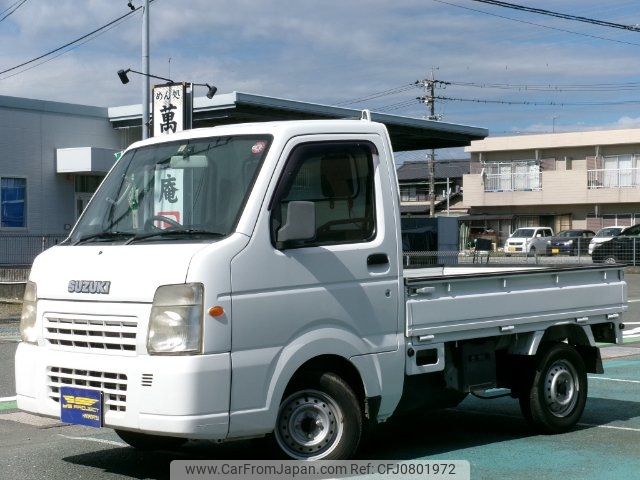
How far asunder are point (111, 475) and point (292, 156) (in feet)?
8.24

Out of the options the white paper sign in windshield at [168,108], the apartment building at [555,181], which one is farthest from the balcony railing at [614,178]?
the white paper sign in windshield at [168,108]

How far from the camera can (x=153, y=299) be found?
6.20 metres

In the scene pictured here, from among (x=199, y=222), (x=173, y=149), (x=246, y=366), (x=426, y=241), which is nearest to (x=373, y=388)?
(x=246, y=366)

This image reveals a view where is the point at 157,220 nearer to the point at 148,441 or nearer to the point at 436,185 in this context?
the point at 148,441

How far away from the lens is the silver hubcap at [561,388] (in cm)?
848

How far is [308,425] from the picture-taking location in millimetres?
6730

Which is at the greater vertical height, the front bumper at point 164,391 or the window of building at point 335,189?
the window of building at point 335,189

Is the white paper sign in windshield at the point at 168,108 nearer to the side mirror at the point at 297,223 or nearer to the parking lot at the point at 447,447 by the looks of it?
the parking lot at the point at 447,447

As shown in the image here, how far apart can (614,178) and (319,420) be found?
56663mm

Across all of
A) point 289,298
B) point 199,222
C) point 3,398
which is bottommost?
point 3,398

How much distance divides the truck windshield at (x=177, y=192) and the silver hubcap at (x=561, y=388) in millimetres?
3343

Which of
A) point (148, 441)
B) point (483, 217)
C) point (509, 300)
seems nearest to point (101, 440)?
point (148, 441)

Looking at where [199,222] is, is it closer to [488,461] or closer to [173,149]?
[173,149]

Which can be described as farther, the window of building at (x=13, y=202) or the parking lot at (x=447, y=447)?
the window of building at (x=13, y=202)
